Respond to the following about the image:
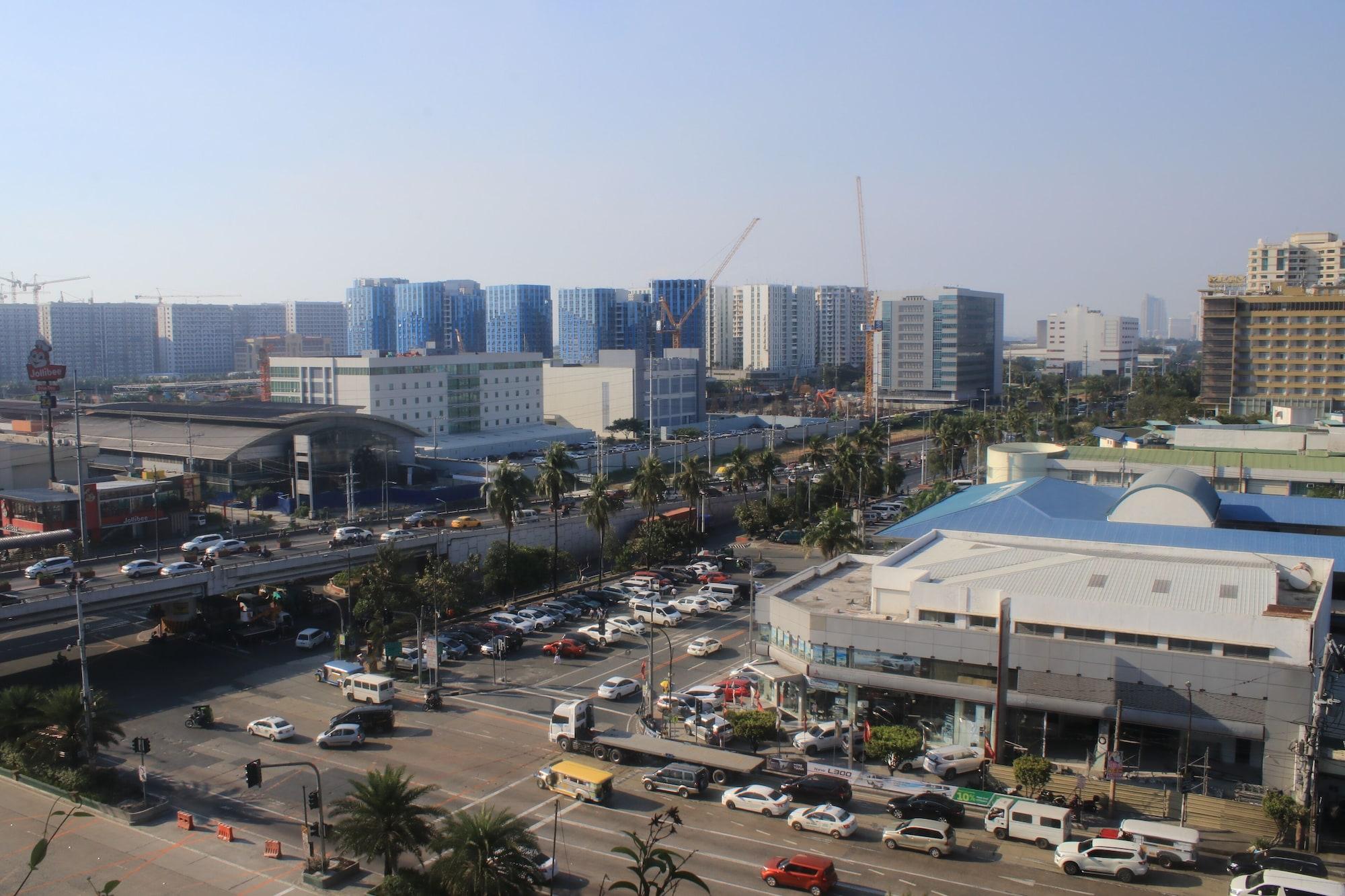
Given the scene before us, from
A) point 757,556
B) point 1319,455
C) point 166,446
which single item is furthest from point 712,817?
point 166,446

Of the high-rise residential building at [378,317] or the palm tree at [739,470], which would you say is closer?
the palm tree at [739,470]

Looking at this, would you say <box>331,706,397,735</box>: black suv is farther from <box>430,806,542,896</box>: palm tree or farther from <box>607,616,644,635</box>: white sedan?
<box>430,806,542,896</box>: palm tree

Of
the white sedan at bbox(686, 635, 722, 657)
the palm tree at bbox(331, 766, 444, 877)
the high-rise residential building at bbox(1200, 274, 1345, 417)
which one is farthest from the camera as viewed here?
the high-rise residential building at bbox(1200, 274, 1345, 417)

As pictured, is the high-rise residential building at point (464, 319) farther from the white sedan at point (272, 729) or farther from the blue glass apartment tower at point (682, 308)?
the white sedan at point (272, 729)

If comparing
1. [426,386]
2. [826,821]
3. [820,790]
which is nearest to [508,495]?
[820,790]

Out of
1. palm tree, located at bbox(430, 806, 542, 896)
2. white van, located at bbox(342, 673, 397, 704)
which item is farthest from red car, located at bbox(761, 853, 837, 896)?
white van, located at bbox(342, 673, 397, 704)

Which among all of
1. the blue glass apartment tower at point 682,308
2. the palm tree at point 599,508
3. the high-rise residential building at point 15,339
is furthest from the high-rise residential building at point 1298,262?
the high-rise residential building at point 15,339

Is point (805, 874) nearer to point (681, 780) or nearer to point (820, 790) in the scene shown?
point (820, 790)

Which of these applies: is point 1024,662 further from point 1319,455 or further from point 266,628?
point 1319,455
